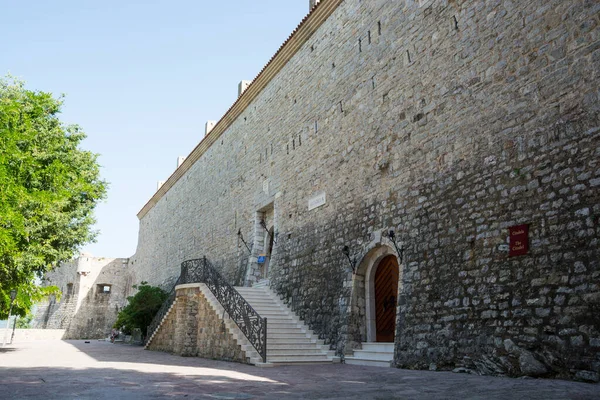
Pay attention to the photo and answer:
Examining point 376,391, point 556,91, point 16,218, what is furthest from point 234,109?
point 376,391

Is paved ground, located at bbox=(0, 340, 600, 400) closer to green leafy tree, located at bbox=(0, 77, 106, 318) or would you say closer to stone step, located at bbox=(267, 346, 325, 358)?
stone step, located at bbox=(267, 346, 325, 358)

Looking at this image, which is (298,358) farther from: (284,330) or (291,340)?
(284,330)

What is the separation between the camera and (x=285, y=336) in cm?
1053

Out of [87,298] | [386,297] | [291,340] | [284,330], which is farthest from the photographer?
[87,298]

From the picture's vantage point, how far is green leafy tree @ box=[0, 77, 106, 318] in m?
11.0

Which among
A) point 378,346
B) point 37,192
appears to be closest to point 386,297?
point 378,346

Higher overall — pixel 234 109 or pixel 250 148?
pixel 234 109

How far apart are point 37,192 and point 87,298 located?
73.9ft

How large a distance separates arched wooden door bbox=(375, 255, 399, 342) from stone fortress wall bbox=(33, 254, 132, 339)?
24.7 m

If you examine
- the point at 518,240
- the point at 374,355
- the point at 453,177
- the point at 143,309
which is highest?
the point at 453,177

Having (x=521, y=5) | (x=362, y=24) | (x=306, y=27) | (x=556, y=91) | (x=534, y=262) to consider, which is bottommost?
(x=534, y=262)

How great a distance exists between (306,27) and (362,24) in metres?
2.67

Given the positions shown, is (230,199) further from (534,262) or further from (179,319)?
(534,262)

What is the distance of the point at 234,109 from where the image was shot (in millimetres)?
18469
